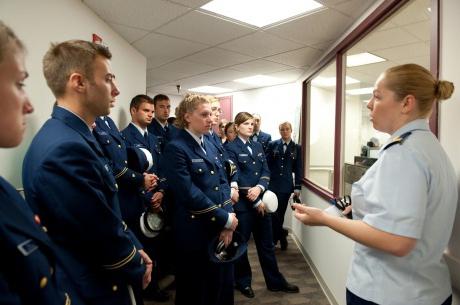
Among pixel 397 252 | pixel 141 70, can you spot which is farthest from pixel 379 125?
pixel 141 70

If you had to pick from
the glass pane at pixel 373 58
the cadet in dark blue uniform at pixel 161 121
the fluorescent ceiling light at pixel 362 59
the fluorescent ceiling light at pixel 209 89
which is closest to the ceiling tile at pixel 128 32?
the cadet in dark blue uniform at pixel 161 121

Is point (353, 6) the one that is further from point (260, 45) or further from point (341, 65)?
point (260, 45)

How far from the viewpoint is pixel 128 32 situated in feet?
9.27

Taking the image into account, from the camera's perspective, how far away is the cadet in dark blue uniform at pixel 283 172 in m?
3.83

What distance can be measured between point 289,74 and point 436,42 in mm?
3269

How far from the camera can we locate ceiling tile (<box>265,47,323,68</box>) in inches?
130

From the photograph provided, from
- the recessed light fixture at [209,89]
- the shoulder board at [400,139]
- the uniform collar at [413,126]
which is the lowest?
the shoulder board at [400,139]

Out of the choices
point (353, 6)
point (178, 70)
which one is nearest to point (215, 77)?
point (178, 70)

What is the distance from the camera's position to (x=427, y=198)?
95 centimetres

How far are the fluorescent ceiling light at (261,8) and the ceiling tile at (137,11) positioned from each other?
27 centimetres

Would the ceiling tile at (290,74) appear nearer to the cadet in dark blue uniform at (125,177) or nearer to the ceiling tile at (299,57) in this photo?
the ceiling tile at (299,57)

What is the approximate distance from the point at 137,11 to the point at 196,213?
5.38 ft

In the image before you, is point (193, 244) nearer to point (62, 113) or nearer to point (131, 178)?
point (131, 178)

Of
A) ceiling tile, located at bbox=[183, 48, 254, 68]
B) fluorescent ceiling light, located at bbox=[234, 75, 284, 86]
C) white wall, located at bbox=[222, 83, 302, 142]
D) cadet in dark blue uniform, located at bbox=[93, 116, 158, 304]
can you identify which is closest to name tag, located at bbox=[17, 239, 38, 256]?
cadet in dark blue uniform, located at bbox=[93, 116, 158, 304]
